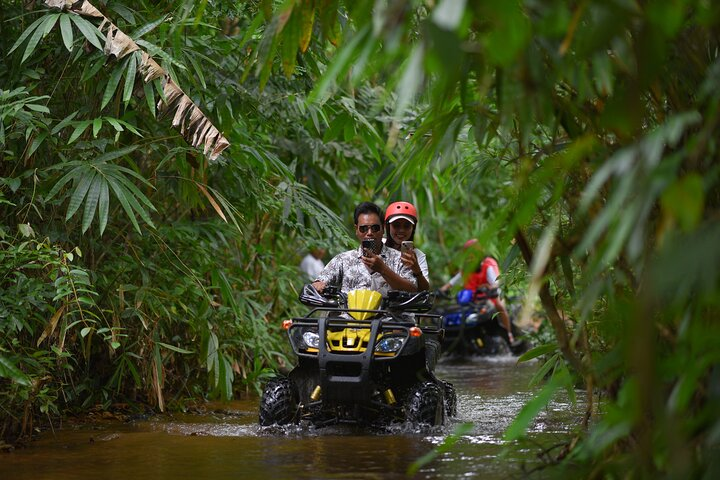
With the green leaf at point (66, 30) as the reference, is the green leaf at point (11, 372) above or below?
below

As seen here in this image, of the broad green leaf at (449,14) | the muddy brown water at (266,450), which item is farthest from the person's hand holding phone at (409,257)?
the broad green leaf at (449,14)

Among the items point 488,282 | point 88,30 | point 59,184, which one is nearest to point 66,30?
point 88,30

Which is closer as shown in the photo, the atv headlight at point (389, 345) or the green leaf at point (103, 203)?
the green leaf at point (103, 203)

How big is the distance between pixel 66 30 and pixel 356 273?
2.57 metres

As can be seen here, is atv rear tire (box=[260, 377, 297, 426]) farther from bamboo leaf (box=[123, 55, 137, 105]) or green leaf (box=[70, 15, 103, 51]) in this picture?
green leaf (box=[70, 15, 103, 51])

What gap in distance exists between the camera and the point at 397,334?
706cm

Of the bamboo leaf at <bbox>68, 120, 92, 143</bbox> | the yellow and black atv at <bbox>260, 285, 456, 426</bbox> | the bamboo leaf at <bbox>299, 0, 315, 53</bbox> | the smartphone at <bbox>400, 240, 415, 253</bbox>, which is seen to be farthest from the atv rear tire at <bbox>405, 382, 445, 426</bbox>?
the bamboo leaf at <bbox>299, 0, 315, 53</bbox>

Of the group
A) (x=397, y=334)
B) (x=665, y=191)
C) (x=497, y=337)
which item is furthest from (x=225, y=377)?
(x=497, y=337)

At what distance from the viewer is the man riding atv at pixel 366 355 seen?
691cm

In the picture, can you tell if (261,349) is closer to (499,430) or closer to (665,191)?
(499,430)

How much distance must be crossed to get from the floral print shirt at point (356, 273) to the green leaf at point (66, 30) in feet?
7.84

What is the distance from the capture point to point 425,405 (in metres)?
7.03

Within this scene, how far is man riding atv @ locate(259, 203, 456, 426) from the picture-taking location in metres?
6.91

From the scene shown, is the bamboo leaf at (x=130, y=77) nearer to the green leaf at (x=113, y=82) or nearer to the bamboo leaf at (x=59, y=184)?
the green leaf at (x=113, y=82)
